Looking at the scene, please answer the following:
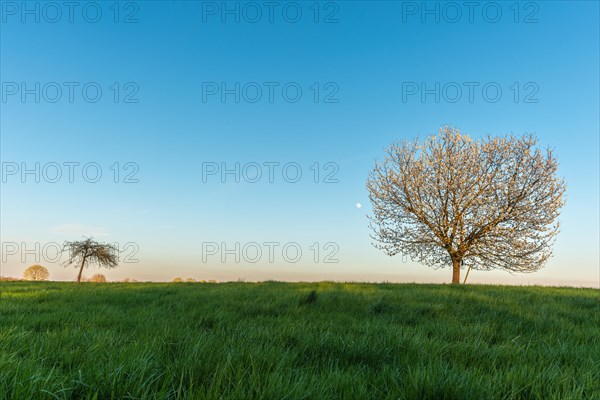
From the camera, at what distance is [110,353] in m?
2.96

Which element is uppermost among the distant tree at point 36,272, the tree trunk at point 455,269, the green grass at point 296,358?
the green grass at point 296,358

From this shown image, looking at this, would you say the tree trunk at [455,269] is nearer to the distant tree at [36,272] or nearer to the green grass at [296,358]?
the green grass at [296,358]

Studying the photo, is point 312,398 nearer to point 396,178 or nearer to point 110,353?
point 110,353

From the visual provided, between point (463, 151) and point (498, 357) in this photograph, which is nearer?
point (498, 357)

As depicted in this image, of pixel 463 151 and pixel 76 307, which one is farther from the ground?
pixel 463 151

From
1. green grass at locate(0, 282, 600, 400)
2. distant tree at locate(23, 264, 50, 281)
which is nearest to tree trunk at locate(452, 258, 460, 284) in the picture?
green grass at locate(0, 282, 600, 400)

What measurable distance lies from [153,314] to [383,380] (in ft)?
15.2

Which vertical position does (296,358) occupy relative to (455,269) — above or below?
above

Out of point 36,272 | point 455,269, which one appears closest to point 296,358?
point 455,269

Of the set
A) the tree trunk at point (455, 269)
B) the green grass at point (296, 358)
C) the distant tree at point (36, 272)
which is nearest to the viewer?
the green grass at point (296, 358)

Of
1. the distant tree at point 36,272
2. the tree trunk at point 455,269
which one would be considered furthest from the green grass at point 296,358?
the distant tree at point 36,272

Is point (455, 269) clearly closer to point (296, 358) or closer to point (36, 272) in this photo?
point (296, 358)

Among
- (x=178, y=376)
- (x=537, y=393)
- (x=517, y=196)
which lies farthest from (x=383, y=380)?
(x=517, y=196)

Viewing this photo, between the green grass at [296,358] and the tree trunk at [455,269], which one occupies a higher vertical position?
the green grass at [296,358]
